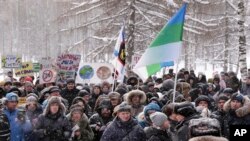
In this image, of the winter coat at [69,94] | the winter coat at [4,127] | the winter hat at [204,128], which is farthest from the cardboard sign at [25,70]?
the winter hat at [204,128]

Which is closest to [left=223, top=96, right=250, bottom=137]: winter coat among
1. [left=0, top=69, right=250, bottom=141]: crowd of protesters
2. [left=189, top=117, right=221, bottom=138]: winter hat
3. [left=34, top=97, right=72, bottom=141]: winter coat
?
[left=0, top=69, right=250, bottom=141]: crowd of protesters

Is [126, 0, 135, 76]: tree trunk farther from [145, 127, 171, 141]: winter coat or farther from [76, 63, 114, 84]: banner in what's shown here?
[145, 127, 171, 141]: winter coat

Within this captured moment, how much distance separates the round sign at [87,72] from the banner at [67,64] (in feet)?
5.52

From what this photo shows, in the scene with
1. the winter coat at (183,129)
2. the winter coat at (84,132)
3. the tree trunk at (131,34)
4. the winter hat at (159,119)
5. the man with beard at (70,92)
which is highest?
the tree trunk at (131,34)

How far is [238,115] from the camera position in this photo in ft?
24.1

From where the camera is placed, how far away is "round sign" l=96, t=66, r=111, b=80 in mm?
14859

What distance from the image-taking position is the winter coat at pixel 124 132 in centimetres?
649

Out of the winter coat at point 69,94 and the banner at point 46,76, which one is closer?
the winter coat at point 69,94

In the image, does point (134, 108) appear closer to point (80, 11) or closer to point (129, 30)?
point (129, 30)

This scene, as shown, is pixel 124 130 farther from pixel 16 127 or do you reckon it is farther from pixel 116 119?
pixel 16 127

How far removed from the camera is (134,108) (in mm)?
8477

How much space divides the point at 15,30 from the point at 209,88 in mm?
79992

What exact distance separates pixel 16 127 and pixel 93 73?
23.0 feet

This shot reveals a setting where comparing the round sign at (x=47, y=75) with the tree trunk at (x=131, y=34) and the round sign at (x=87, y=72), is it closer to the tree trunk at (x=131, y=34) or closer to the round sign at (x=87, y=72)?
the round sign at (x=87, y=72)
